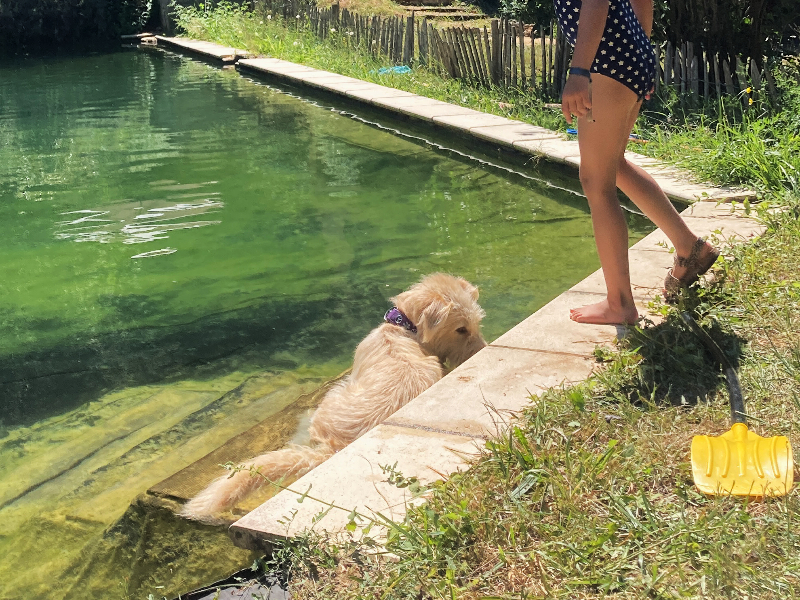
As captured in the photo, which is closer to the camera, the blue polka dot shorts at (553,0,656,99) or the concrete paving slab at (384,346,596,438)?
the concrete paving slab at (384,346,596,438)

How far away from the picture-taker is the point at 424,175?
862cm

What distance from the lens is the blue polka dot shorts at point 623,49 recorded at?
11.1 feet

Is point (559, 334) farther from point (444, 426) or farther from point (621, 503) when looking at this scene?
point (621, 503)

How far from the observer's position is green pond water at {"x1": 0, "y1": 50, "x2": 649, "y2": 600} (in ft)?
11.4

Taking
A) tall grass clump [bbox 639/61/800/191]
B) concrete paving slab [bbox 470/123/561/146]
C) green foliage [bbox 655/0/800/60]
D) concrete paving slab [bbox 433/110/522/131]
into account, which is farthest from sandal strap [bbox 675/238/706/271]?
green foliage [bbox 655/0/800/60]

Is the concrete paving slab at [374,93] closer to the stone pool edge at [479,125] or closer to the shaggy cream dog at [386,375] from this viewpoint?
the stone pool edge at [479,125]

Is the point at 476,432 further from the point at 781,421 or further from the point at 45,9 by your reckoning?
the point at 45,9

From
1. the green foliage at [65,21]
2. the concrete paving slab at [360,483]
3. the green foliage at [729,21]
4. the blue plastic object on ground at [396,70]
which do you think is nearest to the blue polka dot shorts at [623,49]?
the concrete paving slab at [360,483]

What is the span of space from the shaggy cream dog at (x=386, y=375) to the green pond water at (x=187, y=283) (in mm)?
239

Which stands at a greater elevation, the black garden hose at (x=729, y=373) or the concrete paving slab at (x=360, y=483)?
the black garden hose at (x=729, y=373)

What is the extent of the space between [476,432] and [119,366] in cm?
278

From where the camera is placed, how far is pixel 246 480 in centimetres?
323

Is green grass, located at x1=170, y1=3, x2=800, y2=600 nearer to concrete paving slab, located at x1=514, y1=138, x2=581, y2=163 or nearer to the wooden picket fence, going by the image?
concrete paving slab, located at x1=514, y1=138, x2=581, y2=163

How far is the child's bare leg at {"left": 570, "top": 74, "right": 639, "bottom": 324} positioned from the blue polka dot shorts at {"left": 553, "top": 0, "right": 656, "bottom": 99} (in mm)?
43
